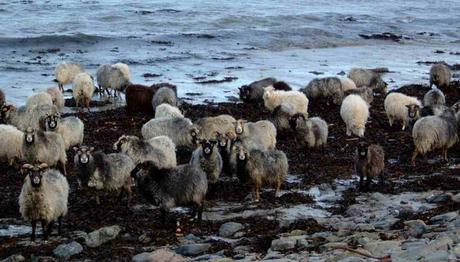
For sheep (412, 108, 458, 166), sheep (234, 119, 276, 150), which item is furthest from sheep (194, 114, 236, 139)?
sheep (412, 108, 458, 166)

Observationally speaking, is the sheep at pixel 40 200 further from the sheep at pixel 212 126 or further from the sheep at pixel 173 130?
the sheep at pixel 212 126

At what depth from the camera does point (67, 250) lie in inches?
405

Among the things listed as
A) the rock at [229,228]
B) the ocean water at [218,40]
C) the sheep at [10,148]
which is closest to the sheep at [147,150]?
the sheep at [10,148]

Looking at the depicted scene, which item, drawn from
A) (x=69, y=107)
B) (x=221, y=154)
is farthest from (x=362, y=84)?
(x=221, y=154)

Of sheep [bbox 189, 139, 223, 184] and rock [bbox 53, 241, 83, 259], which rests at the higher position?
sheep [bbox 189, 139, 223, 184]

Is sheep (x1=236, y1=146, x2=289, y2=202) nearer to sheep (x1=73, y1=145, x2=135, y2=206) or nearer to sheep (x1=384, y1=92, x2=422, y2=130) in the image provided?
sheep (x1=73, y1=145, x2=135, y2=206)

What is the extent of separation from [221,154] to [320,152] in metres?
3.87

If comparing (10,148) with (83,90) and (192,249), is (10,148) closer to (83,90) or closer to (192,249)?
(192,249)

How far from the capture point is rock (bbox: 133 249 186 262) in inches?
376

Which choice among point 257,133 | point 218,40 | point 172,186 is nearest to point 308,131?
point 257,133

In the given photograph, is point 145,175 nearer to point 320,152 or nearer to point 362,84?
point 320,152

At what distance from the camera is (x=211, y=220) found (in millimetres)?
12188

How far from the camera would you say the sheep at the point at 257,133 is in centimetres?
1597

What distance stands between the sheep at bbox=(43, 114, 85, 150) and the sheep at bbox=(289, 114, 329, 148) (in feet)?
15.7
